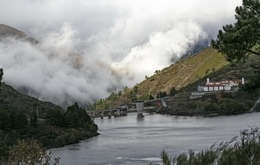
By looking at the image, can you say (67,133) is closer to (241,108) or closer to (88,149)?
(88,149)

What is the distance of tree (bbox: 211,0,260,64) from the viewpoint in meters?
24.0

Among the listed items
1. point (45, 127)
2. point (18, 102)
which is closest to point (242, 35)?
point (45, 127)

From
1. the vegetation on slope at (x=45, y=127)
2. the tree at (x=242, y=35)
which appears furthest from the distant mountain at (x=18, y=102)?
the tree at (x=242, y=35)

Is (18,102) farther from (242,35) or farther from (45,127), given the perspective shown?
(242,35)

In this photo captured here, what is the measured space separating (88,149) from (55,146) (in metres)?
13.3

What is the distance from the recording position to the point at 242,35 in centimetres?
2388

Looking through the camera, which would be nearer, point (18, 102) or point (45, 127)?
point (45, 127)

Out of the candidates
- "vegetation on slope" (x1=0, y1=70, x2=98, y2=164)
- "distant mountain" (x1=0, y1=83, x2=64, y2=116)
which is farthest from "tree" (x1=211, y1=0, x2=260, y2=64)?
"distant mountain" (x1=0, y1=83, x2=64, y2=116)

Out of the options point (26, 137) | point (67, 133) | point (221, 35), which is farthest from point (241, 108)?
point (221, 35)

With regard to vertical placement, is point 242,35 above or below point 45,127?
above

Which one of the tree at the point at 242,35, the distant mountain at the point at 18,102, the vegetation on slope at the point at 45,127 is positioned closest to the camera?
the tree at the point at 242,35

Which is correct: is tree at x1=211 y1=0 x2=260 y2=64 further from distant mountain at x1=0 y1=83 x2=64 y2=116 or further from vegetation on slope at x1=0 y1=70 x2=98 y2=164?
distant mountain at x1=0 y1=83 x2=64 y2=116

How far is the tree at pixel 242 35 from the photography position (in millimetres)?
23969

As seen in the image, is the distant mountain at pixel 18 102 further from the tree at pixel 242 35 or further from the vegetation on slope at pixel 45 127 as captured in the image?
the tree at pixel 242 35
